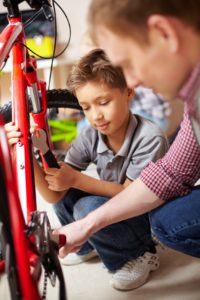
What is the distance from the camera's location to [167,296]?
1055 mm

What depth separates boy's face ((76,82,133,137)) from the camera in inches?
43.0

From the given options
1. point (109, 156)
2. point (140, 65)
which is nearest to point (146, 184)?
point (109, 156)

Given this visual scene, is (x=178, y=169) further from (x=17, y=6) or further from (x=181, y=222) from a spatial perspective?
(x=17, y=6)

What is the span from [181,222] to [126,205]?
13 cm

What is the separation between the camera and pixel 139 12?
0.57 metres

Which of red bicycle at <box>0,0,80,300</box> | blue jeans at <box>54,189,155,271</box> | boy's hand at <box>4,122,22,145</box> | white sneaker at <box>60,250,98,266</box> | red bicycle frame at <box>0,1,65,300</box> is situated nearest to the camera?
red bicycle at <box>0,0,80,300</box>

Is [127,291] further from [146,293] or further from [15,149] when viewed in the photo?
[15,149]

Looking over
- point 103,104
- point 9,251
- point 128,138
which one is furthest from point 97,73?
point 9,251

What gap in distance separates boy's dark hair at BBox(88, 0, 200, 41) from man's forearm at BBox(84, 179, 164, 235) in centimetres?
44

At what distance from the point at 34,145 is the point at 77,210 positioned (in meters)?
0.25

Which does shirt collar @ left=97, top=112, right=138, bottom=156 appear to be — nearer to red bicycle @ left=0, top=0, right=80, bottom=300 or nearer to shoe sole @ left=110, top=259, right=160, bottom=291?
red bicycle @ left=0, top=0, right=80, bottom=300

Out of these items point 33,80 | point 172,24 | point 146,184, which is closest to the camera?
point 172,24

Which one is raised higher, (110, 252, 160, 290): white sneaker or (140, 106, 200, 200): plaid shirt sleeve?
(140, 106, 200, 200): plaid shirt sleeve

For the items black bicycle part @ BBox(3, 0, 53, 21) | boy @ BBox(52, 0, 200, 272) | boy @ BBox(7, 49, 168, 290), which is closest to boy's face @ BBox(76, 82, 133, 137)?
boy @ BBox(7, 49, 168, 290)
